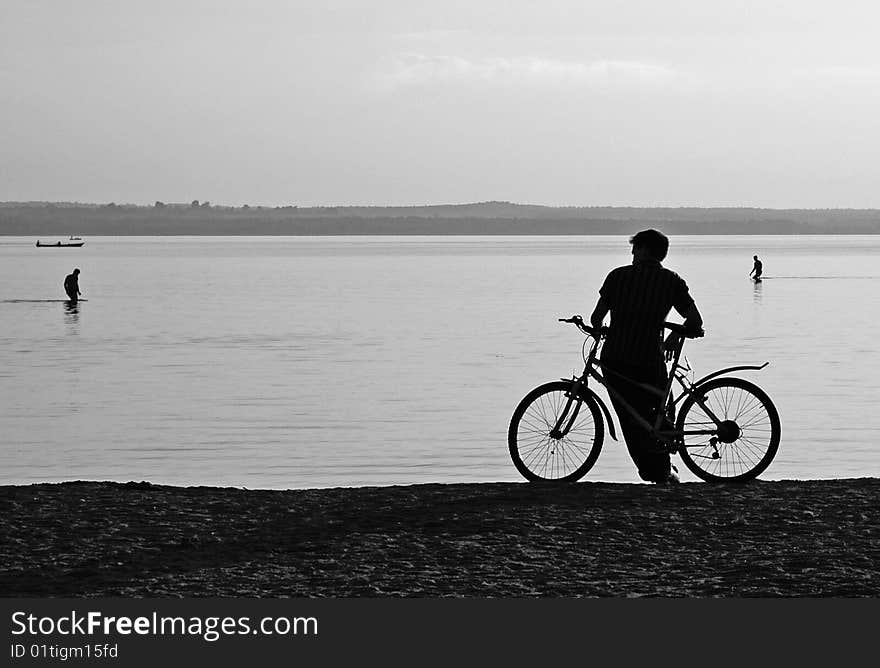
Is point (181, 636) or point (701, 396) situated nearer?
point (181, 636)

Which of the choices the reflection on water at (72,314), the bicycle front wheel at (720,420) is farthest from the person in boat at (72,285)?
the bicycle front wheel at (720,420)

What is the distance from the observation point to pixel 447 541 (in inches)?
302

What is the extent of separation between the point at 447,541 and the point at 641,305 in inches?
103

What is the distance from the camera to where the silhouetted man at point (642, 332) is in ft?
31.4

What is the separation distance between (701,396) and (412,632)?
4283 mm

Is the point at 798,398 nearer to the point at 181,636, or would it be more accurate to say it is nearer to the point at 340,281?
the point at 181,636

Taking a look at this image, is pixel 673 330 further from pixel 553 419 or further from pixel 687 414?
pixel 553 419

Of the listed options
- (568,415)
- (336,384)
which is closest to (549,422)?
(568,415)

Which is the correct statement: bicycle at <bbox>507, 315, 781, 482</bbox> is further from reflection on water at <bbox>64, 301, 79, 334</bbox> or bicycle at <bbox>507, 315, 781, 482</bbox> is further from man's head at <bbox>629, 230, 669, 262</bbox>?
reflection on water at <bbox>64, 301, 79, 334</bbox>

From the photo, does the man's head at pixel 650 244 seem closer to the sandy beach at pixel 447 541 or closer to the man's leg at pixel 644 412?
the man's leg at pixel 644 412

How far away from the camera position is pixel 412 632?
5977mm

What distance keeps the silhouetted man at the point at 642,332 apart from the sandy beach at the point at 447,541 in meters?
0.48

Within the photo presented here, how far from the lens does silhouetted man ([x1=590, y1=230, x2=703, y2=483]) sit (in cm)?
957

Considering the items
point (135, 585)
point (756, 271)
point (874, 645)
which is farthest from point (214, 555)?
point (756, 271)
